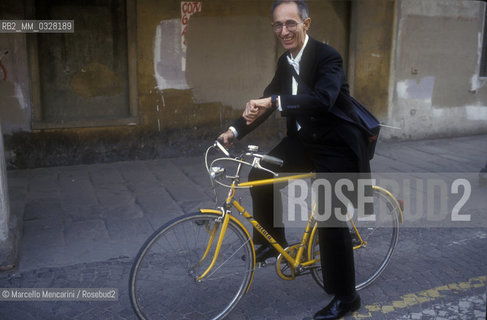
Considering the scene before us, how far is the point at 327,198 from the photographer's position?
347 cm

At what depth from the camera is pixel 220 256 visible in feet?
10.7

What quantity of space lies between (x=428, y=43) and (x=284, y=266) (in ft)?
22.5

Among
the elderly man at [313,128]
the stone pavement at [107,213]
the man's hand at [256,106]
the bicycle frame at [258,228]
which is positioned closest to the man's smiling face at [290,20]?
the elderly man at [313,128]

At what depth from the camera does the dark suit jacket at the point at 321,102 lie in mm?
3172

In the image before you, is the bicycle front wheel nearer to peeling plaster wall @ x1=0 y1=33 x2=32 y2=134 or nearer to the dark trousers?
the dark trousers

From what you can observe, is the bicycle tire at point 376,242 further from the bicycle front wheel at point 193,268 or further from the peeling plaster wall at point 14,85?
the peeling plaster wall at point 14,85

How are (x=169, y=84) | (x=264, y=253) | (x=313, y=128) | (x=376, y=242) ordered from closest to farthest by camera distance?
(x=313, y=128) → (x=264, y=253) → (x=376, y=242) → (x=169, y=84)

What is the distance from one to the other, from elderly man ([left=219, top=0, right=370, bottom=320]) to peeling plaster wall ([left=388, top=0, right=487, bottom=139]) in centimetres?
594

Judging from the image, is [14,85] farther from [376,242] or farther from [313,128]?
[376,242]

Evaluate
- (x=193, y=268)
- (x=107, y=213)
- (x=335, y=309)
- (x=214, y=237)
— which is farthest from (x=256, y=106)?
(x=107, y=213)

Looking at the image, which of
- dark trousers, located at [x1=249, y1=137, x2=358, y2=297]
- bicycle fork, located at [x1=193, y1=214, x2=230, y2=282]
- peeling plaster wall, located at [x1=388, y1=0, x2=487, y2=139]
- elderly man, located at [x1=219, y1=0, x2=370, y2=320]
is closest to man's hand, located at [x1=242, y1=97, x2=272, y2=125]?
elderly man, located at [x1=219, y1=0, x2=370, y2=320]

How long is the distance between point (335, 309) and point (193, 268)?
95 centimetres

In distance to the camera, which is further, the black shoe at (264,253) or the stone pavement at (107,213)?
the stone pavement at (107,213)

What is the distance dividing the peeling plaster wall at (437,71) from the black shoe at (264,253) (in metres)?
6.03
